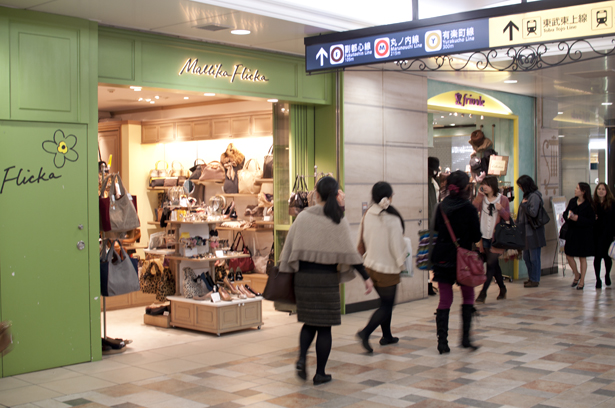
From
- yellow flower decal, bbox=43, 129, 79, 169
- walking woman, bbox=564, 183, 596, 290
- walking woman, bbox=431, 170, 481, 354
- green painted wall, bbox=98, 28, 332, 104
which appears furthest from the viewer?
walking woman, bbox=564, 183, 596, 290

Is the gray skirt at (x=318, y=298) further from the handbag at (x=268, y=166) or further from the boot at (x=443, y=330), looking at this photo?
the handbag at (x=268, y=166)

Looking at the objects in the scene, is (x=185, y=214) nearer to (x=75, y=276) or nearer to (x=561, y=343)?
(x=75, y=276)

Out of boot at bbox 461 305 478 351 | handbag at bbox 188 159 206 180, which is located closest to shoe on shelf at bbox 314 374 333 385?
boot at bbox 461 305 478 351

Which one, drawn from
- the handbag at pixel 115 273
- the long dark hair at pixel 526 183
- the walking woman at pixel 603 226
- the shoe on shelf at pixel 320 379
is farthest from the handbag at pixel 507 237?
the handbag at pixel 115 273

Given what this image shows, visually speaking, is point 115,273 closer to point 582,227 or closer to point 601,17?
point 601,17

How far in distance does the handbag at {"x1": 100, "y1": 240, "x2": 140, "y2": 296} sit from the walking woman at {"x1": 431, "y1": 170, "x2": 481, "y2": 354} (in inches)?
113

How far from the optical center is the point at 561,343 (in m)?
6.46

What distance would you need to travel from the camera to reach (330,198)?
4.92 meters

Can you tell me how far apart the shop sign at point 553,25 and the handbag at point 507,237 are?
398cm

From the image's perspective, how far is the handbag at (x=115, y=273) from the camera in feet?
20.2

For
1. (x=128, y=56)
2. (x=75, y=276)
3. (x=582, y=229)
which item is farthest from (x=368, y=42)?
(x=582, y=229)

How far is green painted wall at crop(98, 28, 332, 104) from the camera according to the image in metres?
6.21

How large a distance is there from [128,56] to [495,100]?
7148mm

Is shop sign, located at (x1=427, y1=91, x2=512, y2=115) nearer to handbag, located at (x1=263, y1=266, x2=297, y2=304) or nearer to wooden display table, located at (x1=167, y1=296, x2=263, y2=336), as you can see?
wooden display table, located at (x1=167, y1=296, x2=263, y2=336)
